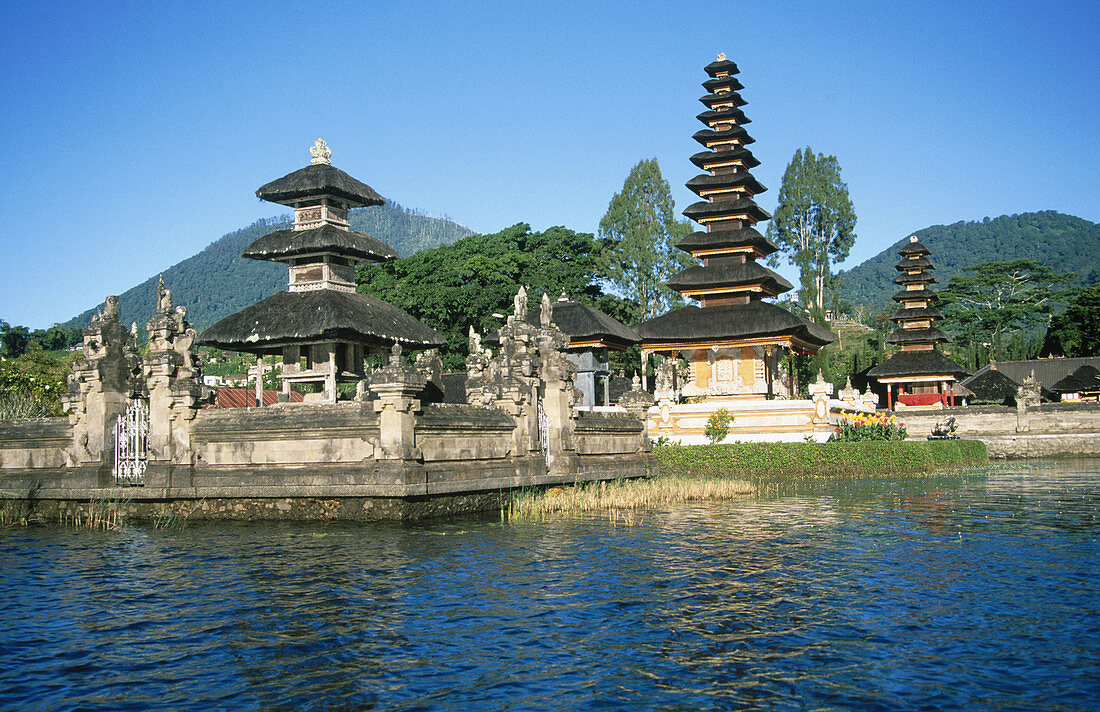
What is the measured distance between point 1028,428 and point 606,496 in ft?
136

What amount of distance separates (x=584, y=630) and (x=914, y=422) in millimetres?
51762

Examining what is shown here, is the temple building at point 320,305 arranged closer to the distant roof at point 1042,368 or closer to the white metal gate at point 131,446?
the white metal gate at point 131,446

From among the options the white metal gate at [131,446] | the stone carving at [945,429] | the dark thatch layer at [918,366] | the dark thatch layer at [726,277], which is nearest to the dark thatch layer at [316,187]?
the white metal gate at [131,446]

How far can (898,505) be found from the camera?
2484cm

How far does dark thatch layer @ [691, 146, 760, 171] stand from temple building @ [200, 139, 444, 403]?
2350 centimetres

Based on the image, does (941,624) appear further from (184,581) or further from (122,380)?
(122,380)

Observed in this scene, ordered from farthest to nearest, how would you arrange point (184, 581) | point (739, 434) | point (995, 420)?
point (995, 420) < point (739, 434) < point (184, 581)

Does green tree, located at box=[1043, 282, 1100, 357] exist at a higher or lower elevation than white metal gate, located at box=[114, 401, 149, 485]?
higher

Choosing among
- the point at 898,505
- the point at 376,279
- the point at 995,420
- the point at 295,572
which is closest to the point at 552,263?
the point at 376,279

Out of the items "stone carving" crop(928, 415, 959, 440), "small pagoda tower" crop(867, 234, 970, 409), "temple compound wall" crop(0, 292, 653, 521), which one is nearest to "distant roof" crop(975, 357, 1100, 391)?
"small pagoda tower" crop(867, 234, 970, 409)

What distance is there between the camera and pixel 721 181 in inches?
2154

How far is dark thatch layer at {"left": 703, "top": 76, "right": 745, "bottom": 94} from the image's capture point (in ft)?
185

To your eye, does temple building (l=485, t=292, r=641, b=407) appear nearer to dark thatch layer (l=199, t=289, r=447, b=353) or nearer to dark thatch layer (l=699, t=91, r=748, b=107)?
dark thatch layer (l=199, t=289, r=447, b=353)

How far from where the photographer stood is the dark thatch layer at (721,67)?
5669 cm
